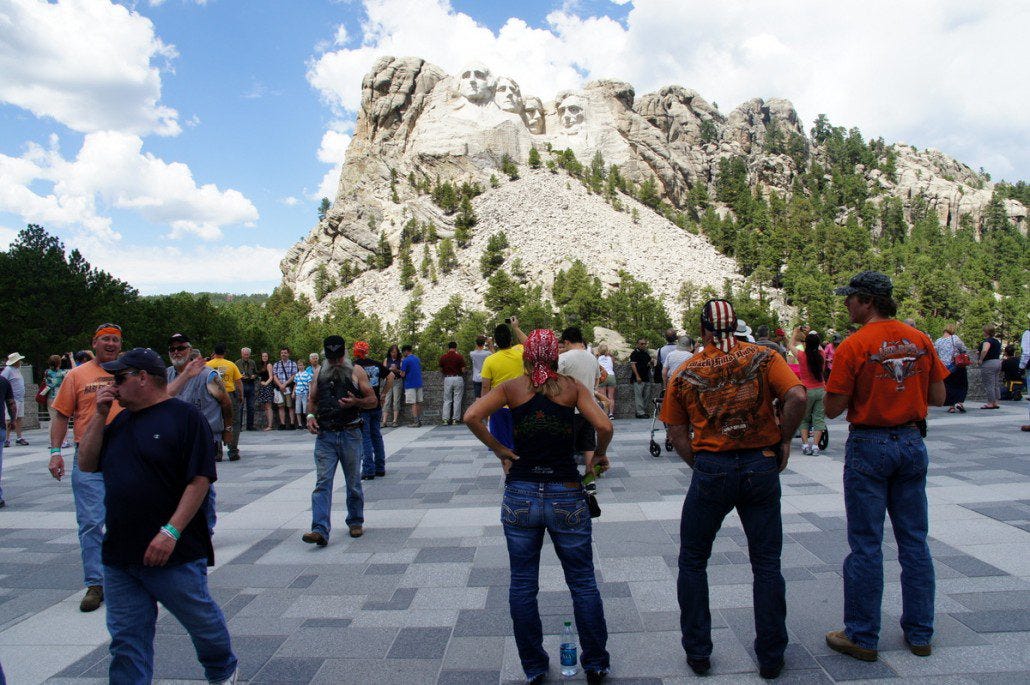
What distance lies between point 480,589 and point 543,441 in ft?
6.24

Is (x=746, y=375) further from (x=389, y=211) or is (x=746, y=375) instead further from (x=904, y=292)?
(x=389, y=211)

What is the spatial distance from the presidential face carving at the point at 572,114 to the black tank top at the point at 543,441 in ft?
364

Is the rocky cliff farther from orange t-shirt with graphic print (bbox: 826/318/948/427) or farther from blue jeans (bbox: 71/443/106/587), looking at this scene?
blue jeans (bbox: 71/443/106/587)

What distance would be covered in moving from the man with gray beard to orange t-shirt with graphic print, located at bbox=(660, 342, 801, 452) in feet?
11.7

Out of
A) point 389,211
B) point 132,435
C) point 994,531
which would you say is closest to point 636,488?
point 994,531

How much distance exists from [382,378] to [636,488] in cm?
721

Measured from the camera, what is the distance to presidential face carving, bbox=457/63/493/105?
100250 millimetres

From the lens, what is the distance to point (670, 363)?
9.04 metres

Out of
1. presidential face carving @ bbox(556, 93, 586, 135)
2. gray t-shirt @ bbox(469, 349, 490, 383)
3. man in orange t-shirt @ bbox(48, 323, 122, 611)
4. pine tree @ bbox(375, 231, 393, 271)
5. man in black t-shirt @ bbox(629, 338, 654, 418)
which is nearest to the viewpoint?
man in orange t-shirt @ bbox(48, 323, 122, 611)

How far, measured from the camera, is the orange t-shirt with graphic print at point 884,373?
3.49 meters

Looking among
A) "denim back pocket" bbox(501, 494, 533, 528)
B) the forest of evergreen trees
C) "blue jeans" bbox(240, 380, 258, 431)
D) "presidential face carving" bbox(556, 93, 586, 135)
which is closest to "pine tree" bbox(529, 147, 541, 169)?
the forest of evergreen trees

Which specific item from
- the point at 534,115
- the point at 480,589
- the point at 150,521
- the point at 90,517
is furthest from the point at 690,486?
the point at 534,115

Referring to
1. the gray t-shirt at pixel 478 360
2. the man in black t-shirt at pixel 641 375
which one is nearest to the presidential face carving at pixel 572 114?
the man in black t-shirt at pixel 641 375

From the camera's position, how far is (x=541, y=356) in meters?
3.22
